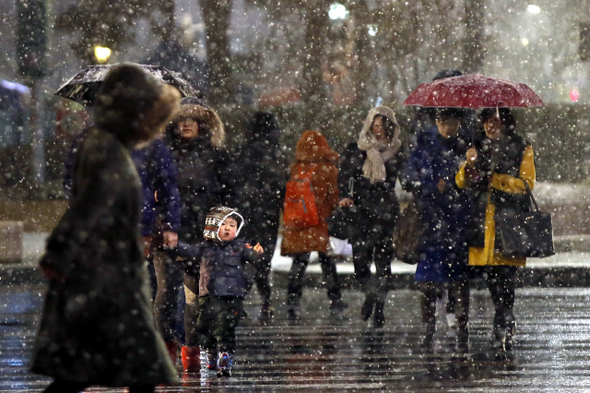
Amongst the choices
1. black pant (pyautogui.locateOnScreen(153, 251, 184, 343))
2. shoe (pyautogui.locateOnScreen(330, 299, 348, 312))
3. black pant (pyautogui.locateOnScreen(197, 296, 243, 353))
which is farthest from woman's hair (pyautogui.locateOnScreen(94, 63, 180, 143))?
shoe (pyautogui.locateOnScreen(330, 299, 348, 312))

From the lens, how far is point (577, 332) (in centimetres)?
905

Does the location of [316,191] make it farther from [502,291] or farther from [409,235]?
[502,291]

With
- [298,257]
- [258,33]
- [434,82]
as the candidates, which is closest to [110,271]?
[434,82]

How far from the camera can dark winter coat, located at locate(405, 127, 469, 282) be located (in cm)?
828

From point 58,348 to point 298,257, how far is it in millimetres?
6692

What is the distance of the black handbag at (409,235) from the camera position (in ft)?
27.9

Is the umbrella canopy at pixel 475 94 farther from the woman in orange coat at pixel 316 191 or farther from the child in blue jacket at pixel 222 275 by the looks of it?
the child in blue jacket at pixel 222 275

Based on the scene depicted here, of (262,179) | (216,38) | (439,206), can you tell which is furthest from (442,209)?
(216,38)

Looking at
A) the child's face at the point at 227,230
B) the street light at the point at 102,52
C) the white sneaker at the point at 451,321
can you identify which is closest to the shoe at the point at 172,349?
the child's face at the point at 227,230

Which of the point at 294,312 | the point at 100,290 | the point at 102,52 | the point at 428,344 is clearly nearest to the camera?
the point at 100,290

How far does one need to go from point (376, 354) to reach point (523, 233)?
1350mm

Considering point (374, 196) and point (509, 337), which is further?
point (374, 196)

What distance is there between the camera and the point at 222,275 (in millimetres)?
6812

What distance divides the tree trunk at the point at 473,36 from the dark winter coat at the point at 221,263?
618 inches
